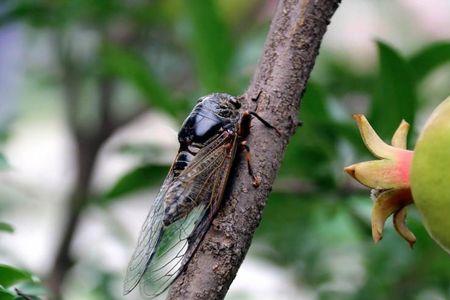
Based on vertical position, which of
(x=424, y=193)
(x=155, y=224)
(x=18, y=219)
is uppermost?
(x=18, y=219)

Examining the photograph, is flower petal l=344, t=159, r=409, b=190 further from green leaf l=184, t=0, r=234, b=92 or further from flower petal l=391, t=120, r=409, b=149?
green leaf l=184, t=0, r=234, b=92

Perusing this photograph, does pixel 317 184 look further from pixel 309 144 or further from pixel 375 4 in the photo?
pixel 375 4

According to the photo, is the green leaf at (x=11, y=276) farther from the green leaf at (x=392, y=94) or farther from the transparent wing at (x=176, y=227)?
the green leaf at (x=392, y=94)

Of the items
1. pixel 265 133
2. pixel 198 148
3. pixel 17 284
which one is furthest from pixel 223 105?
pixel 17 284

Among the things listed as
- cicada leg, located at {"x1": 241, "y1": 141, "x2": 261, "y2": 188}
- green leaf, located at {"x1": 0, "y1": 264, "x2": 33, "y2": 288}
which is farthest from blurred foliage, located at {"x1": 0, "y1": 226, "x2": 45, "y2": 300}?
cicada leg, located at {"x1": 241, "y1": 141, "x2": 261, "y2": 188}

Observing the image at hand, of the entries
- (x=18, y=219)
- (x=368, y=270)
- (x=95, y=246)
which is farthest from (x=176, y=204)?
(x=18, y=219)

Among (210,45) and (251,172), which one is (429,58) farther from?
(251,172)

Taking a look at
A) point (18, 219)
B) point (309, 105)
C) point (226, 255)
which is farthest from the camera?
point (18, 219)

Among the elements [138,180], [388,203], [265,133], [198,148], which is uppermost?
[138,180]
